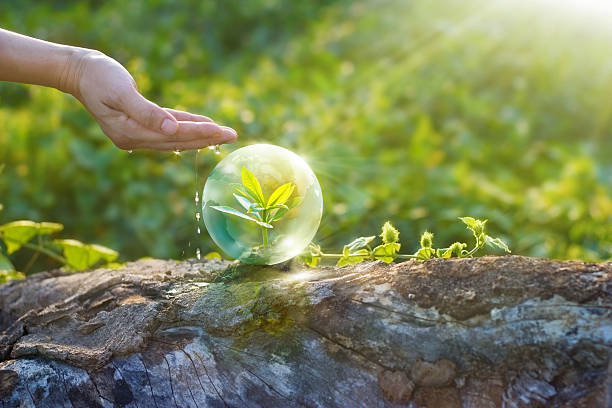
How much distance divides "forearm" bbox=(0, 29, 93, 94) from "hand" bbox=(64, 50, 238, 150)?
11 millimetres

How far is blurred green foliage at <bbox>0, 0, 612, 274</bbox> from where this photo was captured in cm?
453

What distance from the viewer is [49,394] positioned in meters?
1.63

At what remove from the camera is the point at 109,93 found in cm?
186

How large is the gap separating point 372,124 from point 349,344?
390cm

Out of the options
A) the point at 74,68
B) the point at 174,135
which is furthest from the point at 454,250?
the point at 74,68

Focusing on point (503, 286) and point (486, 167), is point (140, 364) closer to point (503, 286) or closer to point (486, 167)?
point (503, 286)

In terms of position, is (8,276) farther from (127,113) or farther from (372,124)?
(372,124)

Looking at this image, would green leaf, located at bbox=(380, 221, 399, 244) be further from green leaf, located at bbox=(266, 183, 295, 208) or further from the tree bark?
green leaf, located at bbox=(266, 183, 295, 208)

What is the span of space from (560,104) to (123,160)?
13.0ft

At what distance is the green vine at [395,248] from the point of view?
1.82m

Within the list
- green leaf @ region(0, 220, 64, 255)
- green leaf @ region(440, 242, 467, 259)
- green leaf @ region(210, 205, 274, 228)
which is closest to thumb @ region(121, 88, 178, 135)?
green leaf @ region(210, 205, 274, 228)

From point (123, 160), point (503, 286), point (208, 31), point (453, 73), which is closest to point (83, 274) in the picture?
point (503, 286)

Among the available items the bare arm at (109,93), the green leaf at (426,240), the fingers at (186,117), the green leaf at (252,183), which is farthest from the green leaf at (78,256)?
the green leaf at (426,240)

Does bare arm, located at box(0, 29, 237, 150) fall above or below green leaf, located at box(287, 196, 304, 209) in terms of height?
above
